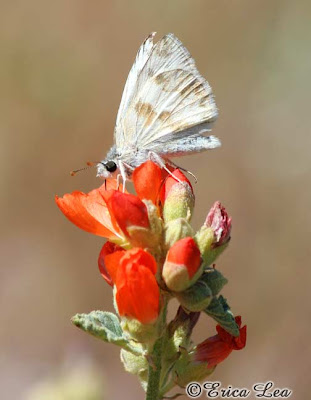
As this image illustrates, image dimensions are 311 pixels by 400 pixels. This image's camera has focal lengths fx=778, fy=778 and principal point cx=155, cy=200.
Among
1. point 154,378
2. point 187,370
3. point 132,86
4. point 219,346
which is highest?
point 132,86

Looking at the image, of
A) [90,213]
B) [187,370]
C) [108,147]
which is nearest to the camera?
[187,370]

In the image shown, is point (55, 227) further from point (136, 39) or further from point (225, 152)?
point (136, 39)

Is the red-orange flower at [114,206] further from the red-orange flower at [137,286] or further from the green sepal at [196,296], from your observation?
the green sepal at [196,296]

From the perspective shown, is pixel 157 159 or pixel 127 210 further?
pixel 157 159

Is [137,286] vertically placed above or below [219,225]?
below

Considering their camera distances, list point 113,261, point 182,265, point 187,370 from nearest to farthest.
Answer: point 182,265 < point 113,261 < point 187,370

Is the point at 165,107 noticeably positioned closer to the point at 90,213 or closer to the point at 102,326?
the point at 90,213

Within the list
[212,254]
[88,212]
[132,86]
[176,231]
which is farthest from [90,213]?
[132,86]
